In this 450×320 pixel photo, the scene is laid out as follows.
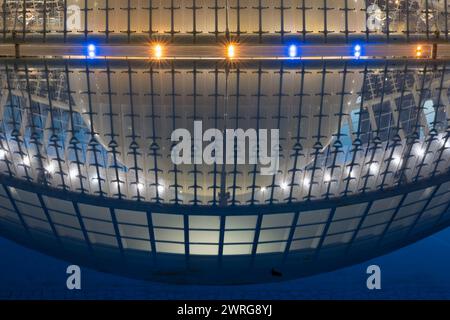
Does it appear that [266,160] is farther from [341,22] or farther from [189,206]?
[341,22]

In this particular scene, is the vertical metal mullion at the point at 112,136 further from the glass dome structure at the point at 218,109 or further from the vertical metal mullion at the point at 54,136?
the vertical metal mullion at the point at 54,136

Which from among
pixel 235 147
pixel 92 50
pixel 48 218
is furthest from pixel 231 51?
pixel 48 218

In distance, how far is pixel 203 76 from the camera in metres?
4.62

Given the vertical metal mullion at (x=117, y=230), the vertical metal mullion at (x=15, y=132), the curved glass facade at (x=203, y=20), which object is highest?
the curved glass facade at (x=203, y=20)

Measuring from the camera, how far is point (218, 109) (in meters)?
4.62

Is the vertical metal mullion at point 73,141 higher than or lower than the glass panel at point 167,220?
higher

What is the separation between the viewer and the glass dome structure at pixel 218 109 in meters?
4.51

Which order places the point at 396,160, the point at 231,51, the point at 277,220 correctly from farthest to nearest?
1. the point at 277,220
2. the point at 396,160
3. the point at 231,51

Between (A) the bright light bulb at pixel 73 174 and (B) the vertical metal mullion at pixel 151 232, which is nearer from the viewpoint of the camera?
(A) the bright light bulb at pixel 73 174

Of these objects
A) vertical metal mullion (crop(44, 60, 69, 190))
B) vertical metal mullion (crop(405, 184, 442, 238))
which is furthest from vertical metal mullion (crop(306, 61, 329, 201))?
vertical metal mullion (crop(44, 60, 69, 190))

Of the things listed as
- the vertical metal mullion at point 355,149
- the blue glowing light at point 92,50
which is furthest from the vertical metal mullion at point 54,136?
the vertical metal mullion at point 355,149

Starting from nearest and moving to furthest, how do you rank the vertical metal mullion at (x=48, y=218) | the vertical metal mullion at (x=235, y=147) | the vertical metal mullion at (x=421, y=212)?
1. the vertical metal mullion at (x=235, y=147)
2. the vertical metal mullion at (x=48, y=218)
3. the vertical metal mullion at (x=421, y=212)

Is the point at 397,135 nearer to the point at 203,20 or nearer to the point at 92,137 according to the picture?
the point at 203,20

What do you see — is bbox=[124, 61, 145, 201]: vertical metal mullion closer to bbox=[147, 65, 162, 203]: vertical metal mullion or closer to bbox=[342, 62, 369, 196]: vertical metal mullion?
bbox=[147, 65, 162, 203]: vertical metal mullion
